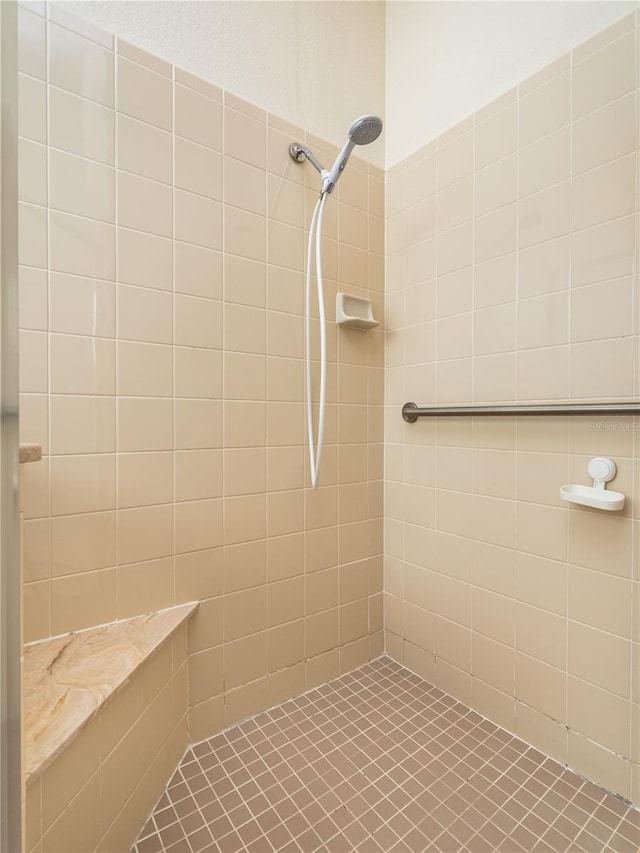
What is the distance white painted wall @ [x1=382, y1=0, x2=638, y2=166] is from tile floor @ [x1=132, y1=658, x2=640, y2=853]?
6.00ft

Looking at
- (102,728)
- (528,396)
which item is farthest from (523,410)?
(102,728)

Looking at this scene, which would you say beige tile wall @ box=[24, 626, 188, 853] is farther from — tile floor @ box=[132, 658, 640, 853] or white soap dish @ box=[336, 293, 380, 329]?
white soap dish @ box=[336, 293, 380, 329]

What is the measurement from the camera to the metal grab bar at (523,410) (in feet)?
3.03

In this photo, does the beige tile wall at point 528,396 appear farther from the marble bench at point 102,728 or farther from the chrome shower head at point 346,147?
the marble bench at point 102,728

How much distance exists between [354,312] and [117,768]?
1349mm

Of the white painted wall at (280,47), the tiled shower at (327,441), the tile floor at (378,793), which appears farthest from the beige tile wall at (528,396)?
the white painted wall at (280,47)

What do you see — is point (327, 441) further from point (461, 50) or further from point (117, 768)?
point (461, 50)

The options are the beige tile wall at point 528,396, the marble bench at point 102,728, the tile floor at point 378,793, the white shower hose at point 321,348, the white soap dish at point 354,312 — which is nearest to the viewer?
the marble bench at point 102,728

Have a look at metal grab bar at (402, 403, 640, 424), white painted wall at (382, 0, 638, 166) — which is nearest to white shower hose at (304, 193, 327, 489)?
metal grab bar at (402, 403, 640, 424)

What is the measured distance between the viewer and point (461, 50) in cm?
130

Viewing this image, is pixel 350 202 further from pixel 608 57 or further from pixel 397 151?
pixel 608 57

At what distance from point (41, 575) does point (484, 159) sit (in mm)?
1618

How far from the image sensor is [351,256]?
1.44 meters

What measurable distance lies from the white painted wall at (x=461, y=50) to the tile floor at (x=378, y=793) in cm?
183
